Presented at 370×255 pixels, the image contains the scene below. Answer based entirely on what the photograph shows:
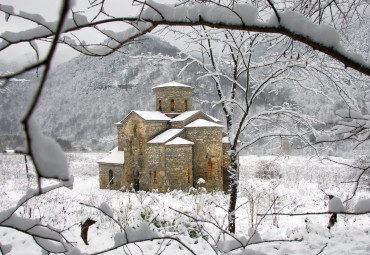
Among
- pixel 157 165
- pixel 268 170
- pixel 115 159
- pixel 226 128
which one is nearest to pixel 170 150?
pixel 157 165

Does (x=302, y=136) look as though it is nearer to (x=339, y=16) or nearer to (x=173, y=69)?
(x=339, y=16)

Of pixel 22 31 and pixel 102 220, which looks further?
pixel 102 220

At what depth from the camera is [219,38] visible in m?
5.04

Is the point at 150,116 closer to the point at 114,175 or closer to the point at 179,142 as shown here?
the point at 179,142

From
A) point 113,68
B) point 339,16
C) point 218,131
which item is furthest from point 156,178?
point 113,68

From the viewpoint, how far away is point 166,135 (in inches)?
537

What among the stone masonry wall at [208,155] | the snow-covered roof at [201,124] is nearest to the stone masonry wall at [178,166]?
→ the stone masonry wall at [208,155]

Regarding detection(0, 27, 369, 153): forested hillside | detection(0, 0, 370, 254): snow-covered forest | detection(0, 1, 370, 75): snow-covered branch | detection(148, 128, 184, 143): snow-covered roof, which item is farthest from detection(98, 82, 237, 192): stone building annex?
detection(0, 27, 369, 153): forested hillside

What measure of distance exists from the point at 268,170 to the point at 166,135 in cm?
812

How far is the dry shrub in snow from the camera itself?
692 inches

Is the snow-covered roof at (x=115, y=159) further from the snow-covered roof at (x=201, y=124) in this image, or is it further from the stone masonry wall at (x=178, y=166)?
the snow-covered roof at (x=201, y=124)

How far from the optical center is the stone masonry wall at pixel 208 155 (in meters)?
13.3

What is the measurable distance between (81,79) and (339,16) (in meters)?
61.7

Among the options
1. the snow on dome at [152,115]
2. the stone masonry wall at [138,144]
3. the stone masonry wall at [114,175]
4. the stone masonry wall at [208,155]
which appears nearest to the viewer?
the stone masonry wall at [208,155]
